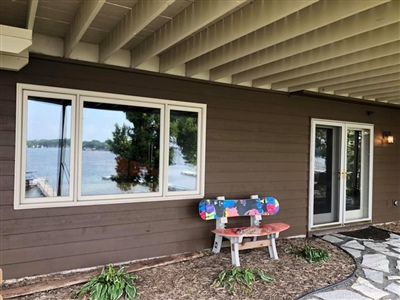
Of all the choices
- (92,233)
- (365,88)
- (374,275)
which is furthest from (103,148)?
(365,88)

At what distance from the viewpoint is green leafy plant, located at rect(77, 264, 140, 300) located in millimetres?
2640

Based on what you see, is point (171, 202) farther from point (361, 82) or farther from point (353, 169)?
point (353, 169)

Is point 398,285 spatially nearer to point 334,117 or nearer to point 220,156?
point 220,156

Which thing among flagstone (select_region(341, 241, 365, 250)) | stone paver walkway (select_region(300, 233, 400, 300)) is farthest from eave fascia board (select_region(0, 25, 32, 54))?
flagstone (select_region(341, 241, 365, 250))

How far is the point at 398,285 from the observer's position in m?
3.09

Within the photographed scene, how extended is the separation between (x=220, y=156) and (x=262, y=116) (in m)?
0.93

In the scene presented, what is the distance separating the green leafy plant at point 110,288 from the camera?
264 cm

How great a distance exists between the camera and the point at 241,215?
4.00 metres

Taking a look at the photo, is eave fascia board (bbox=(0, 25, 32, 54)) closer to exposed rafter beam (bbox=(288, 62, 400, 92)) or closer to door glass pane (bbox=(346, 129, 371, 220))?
exposed rafter beam (bbox=(288, 62, 400, 92))

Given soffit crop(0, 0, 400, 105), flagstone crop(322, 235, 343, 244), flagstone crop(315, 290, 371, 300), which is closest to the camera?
soffit crop(0, 0, 400, 105)

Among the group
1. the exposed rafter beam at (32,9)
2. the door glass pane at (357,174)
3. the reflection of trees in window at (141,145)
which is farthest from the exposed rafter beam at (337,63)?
the exposed rafter beam at (32,9)

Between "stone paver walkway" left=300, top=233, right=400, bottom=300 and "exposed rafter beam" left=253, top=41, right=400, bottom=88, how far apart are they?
2.28 m

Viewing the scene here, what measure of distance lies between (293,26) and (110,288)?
2731mm

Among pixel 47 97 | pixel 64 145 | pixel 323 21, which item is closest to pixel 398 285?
pixel 323 21
